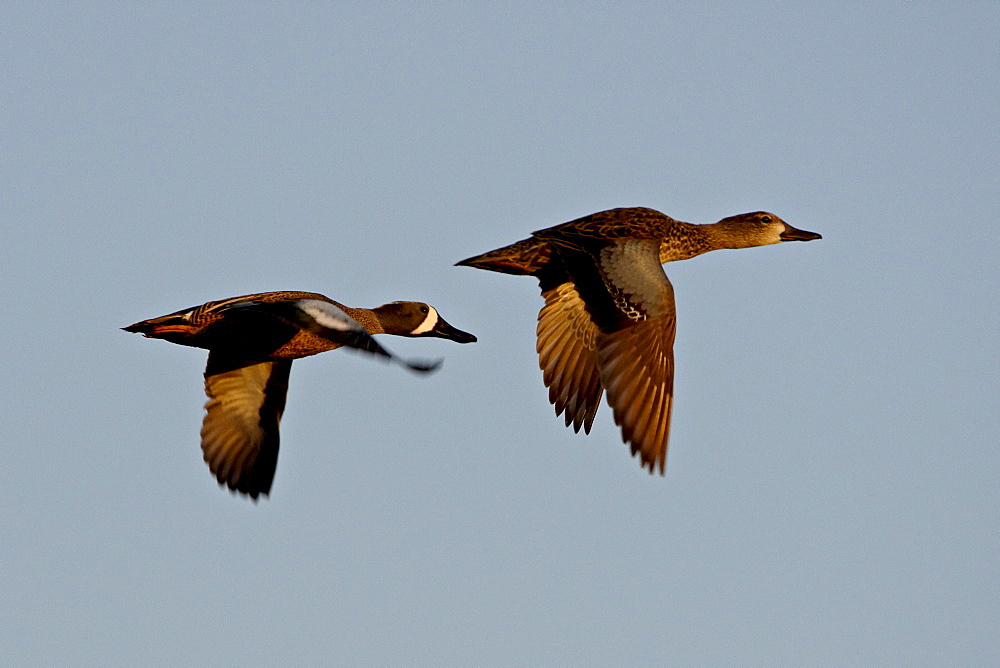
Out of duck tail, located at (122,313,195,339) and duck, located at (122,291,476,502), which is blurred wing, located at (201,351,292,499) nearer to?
duck, located at (122,291,476,502)

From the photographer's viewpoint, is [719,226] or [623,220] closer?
[623,220]

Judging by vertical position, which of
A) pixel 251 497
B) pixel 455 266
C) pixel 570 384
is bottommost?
pixel 251 497

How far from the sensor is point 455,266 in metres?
15.3

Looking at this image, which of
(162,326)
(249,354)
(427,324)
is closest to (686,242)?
(427,324)

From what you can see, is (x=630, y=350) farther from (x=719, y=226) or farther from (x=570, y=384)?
(x=719, y=226)

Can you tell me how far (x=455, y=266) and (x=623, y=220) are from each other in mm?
1701

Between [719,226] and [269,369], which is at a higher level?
[719,226]

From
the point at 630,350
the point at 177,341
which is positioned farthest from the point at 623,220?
the point at 177,341

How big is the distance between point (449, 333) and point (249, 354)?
8.09 feet

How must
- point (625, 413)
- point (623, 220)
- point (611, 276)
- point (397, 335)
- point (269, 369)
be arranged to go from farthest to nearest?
1. point (397, 335)
2. point (269, 369)
3. point (623, 220)
4. point (611, 276)
5. point (625, 413)

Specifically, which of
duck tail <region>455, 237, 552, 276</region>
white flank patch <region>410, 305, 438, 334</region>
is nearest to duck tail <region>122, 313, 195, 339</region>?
duck tail <region>455, 237, 552, 276</region>

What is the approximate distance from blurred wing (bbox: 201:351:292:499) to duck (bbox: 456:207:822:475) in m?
2.49

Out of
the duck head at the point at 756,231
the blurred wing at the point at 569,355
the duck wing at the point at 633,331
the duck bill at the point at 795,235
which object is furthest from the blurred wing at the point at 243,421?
the duck bill at the point at 795,235

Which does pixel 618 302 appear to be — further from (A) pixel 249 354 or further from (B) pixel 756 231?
(A) pixel 249 354
